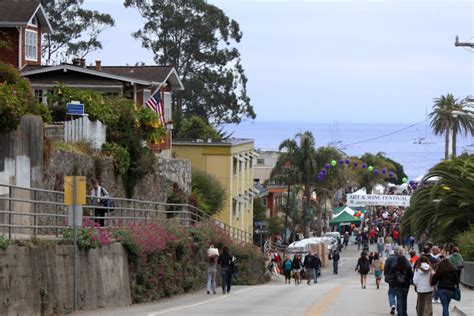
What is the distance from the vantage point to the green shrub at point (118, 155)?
36469 mm

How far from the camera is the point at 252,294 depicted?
32.8 metres

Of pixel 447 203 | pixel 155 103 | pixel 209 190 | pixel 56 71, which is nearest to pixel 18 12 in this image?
pixel 56 71

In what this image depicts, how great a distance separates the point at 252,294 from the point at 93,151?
7.35m

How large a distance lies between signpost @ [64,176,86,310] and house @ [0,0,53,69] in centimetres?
2657

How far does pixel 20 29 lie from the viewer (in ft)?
161

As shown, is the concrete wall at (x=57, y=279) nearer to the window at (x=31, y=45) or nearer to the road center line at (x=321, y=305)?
the road center line at (x=321, y=305)

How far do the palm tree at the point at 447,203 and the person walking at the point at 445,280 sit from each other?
23414 millimetres

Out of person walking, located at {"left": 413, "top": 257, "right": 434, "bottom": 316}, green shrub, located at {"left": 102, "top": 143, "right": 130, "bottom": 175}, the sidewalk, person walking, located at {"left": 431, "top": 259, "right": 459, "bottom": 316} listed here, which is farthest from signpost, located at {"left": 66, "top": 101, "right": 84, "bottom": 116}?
person walking, located at {"left": 431, "top": 259, "right": 459, "bottom": 316}

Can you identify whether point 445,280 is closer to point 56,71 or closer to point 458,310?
point 458,310

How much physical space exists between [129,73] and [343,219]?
4676 cm

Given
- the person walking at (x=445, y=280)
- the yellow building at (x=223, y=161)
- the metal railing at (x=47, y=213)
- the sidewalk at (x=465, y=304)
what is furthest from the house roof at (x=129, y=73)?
the person walking at (x=445, y=280)

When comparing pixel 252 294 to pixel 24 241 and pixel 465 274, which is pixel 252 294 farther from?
pixel 24 241

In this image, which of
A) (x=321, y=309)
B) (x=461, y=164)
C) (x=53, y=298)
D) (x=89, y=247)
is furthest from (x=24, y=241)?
(x=461, y=164)

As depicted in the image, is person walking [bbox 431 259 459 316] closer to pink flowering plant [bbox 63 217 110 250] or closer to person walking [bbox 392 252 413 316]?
person walking [bbox 392 252 413 316]
